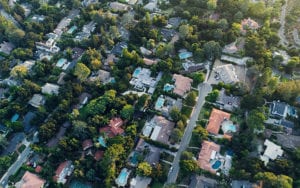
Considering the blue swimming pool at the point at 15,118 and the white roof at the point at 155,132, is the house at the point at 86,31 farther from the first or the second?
the white roof at the point at 155,132

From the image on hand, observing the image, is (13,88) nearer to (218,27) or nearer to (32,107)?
(32,107)

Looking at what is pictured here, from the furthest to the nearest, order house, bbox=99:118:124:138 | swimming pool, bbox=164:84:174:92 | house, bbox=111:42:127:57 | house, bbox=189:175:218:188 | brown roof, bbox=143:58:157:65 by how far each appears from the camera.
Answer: house, bbox=111:42:127:57, brown roof, bbox=143:58:157:65, swimming pool, bbox=164:84:174:92, house, bbox=99:118:124:138, house, bbox=189:175:218:188

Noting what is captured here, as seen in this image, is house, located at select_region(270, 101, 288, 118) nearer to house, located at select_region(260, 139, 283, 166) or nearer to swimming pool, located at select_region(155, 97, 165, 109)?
house, located at select_region(260, 139, 283, 166)

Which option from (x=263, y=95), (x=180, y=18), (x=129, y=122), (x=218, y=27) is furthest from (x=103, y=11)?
(x=263, y=95)

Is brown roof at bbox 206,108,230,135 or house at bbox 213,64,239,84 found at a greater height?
house at bbox 213,64,239,84

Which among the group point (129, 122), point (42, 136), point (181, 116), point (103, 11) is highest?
point (103, 11)

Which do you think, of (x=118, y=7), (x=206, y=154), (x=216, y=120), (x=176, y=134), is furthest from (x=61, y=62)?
(x=206, y=154)

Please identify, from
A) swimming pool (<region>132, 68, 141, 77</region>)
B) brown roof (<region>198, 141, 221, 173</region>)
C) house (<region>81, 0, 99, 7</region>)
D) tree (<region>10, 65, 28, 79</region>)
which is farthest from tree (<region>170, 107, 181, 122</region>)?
house (<region>81, 0, 99, 7</region>)
